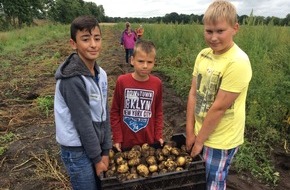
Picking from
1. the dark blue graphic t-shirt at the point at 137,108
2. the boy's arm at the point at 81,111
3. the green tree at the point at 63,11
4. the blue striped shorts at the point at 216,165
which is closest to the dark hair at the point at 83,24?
the boy's arm at the point at 81,111

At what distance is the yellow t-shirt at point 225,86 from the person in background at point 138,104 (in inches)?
18.5

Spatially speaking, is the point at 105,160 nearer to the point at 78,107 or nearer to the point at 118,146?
the point at 118,146

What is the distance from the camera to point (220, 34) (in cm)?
221

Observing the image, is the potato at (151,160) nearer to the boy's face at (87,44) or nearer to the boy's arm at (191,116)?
the boy's arm at (191,116)

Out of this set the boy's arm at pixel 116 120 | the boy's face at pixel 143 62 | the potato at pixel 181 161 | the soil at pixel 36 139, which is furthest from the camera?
the soil at pixel 36 139

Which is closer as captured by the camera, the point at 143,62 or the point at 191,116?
the point at 191,116

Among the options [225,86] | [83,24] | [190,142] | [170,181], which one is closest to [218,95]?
[225,86]

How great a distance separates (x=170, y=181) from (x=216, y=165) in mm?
488

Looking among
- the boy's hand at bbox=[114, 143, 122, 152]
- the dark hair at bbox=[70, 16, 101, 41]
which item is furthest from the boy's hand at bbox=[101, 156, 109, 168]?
the dark hair at bbox=[70, 16, 101, 41]

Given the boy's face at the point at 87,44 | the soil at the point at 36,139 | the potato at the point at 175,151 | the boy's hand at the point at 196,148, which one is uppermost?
the boy's face at the point at 87,44

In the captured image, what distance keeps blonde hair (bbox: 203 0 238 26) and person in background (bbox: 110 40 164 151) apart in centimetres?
74

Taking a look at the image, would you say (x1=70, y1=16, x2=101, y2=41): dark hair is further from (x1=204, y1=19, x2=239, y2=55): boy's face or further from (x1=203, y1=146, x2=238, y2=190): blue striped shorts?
(x1=203, y1=146, x2=238, y2=190): blue striped shorts

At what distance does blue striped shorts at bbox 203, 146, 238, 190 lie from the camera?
2428 mm

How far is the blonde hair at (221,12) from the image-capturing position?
2156mm
